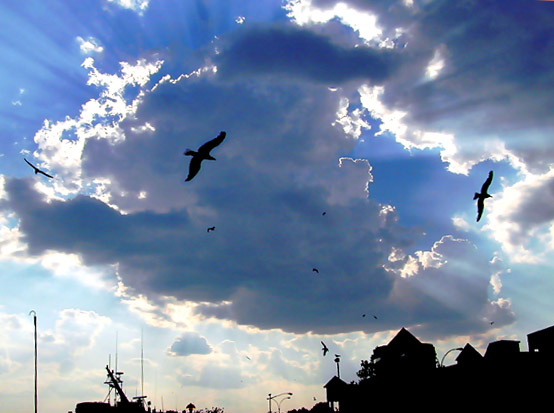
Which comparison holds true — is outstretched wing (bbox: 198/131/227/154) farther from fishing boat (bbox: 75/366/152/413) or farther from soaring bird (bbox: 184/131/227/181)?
fishing boat (bbox: 75/366/152/413)

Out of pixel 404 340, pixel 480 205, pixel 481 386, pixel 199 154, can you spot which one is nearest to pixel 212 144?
pixel 199 154

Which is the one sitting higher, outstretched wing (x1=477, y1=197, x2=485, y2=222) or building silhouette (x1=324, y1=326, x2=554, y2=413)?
outstretched wing (x1=477, y1=197, x2=485, y2=222)

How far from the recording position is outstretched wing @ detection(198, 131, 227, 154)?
65.0ft

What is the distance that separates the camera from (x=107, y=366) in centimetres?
8531

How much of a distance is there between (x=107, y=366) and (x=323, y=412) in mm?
34366

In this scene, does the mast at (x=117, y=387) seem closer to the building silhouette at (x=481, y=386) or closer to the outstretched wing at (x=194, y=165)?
the building silhouette at (x=481, y=386)

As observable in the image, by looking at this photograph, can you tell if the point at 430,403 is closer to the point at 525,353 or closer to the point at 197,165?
the point at 525,353

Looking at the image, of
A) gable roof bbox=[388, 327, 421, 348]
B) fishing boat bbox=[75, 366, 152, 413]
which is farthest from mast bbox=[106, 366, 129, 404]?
gable roof bbox=[388, 327, 421, 348]

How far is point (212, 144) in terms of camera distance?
20.5 metres

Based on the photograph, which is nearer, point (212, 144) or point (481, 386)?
point (212, 144)

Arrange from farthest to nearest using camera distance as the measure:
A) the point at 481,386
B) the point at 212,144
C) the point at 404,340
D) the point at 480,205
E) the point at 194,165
Answer: the point at 404,340 → the point at 481,386 → the point at 480,205 → the point at 194,165 → the point at 212,144

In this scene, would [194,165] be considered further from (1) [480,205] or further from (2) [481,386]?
(2) [481,386]

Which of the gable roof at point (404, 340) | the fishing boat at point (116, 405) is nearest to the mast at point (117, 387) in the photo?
the fishing boat at point (116, 405)

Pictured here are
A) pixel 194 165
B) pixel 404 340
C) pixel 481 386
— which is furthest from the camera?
pixel 404 340
